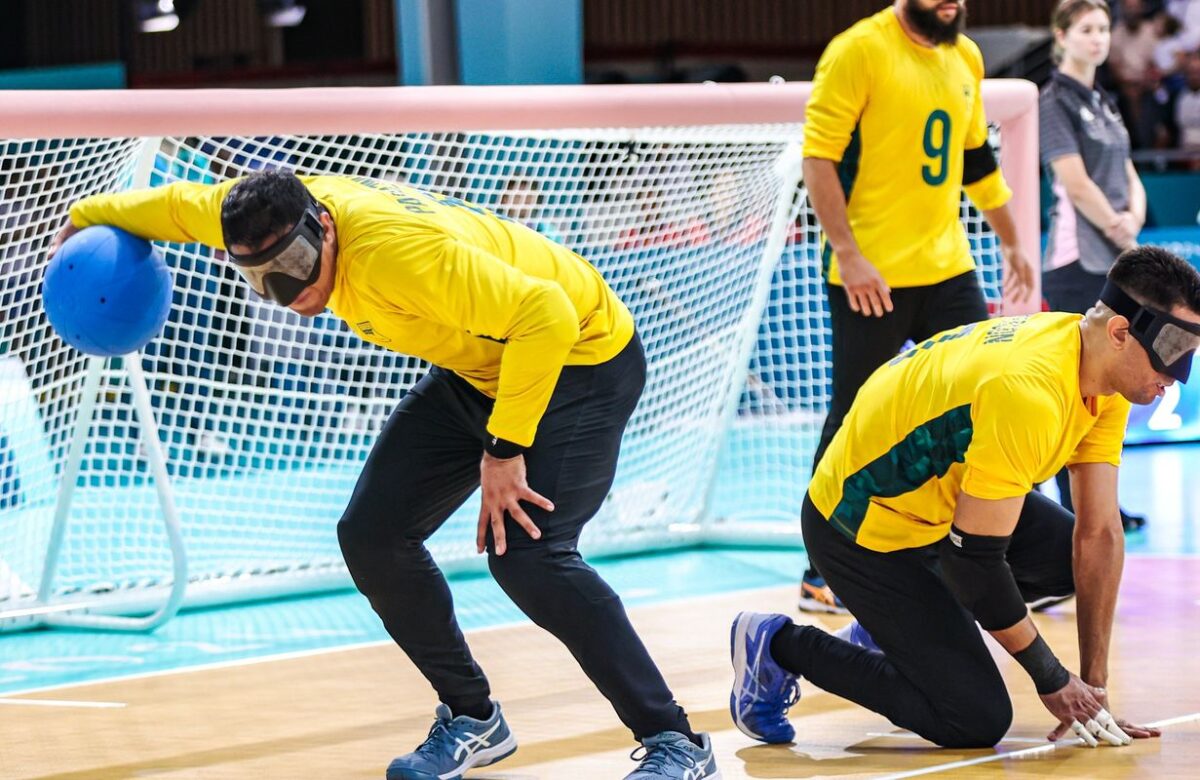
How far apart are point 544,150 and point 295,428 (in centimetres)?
126

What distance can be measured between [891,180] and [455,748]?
218 centimetres

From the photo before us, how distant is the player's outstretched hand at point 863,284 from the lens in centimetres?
462

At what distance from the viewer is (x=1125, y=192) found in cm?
609

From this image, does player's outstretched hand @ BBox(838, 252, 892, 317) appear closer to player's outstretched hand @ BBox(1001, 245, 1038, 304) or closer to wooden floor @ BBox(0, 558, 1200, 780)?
player's outstretched hand @ BBox(1001, 245, 1038, 304)

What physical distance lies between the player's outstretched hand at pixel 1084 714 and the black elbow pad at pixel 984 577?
231 millimetres

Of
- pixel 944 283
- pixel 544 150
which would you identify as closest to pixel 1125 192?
pixel 944 283

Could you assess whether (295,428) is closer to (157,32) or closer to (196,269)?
(196,269)

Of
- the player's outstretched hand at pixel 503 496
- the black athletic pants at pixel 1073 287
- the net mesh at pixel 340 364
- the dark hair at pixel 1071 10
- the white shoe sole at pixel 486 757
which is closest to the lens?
the player's outstretched hand at pixel 503 496

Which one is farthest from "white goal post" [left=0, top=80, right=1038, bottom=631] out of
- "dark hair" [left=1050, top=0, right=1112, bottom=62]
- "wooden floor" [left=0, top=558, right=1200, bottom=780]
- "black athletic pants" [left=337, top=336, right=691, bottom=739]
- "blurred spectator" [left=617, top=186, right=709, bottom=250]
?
"black athletic pants" [left=337, top=336, right=691, bottom=739]

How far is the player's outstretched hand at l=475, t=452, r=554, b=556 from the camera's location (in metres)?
3.17

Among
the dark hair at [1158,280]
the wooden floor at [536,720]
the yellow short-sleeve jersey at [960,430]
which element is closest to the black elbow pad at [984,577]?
the yellow short-sleeve jersey at [960,430]

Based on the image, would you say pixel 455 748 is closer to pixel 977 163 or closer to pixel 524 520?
pixel 524 520

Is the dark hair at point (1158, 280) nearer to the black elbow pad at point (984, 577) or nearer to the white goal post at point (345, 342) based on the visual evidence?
the black elbow pad at point (984, 577)

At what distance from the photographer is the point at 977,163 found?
4.97 metres
